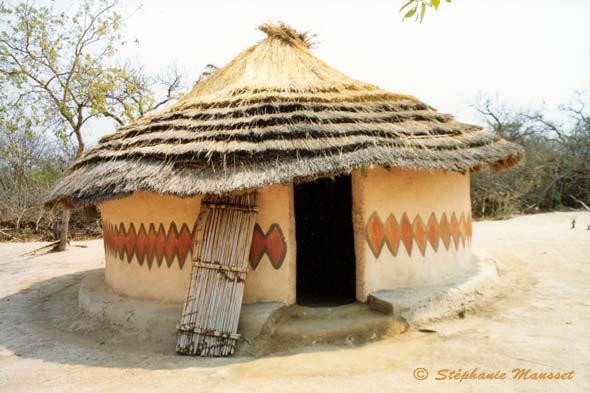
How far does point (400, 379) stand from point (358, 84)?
4.52 meters

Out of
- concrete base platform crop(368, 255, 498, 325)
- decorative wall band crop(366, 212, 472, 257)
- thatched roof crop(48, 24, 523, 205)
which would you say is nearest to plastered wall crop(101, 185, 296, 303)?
thatched roof crop(48, 24, 523, 205)

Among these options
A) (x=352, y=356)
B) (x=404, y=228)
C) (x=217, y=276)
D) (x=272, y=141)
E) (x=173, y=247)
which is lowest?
(x=352, y=356)

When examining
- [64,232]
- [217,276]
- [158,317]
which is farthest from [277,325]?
[64,232]

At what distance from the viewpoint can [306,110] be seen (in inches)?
225

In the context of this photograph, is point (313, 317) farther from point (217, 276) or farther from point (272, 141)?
point (272, 141)

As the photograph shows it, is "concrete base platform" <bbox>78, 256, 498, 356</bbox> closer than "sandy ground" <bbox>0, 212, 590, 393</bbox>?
No

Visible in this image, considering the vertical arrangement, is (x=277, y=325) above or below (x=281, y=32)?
below

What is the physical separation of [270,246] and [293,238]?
27cm

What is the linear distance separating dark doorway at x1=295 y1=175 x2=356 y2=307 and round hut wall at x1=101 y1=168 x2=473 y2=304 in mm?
2219

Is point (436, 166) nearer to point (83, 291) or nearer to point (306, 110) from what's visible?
point (306, 110)

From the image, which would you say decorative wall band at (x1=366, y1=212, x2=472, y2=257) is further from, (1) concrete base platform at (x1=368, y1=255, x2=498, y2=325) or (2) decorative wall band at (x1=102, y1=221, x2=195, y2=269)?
(2) decorative wall band at (x1=102, y1=221, x2=195, y2=269)

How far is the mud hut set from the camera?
5105mm

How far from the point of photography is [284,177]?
482cm

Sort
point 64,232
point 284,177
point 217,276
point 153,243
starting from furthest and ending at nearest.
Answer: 1. point 64,232
2. point 153,243
3. point 217,276
4. point 284,177
